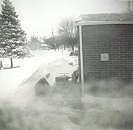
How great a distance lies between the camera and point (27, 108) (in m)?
1.49

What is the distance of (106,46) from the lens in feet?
4.93

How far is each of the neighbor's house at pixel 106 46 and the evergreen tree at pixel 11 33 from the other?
1.77ft

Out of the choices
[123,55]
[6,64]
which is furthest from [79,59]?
[6,64]

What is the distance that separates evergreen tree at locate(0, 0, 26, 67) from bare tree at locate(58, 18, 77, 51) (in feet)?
1.13

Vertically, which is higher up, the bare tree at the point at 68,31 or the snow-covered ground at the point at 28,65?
the bare tree at the point at 68,31

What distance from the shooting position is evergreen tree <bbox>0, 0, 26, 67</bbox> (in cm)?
145

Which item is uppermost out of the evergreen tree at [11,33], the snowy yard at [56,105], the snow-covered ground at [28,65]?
the evergreen tree at [11,33]

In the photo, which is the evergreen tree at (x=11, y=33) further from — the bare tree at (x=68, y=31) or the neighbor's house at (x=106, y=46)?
the neighbor's house at (x=106, y=46)

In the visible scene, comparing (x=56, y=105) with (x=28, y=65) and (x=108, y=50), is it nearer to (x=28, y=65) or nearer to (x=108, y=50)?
(x=28, y=65)

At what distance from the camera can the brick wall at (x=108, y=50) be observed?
1486 mm

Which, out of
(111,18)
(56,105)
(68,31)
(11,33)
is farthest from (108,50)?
(11,33)

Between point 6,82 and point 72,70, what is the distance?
617 millimetres

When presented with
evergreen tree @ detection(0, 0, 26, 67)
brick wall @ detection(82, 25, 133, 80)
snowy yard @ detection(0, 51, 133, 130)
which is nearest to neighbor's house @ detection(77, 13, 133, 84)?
brick wall @ detection(82, 25, 133, 80)

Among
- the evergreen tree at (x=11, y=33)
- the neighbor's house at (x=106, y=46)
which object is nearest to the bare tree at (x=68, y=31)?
the neighbor's house at (x=106, y=46)
